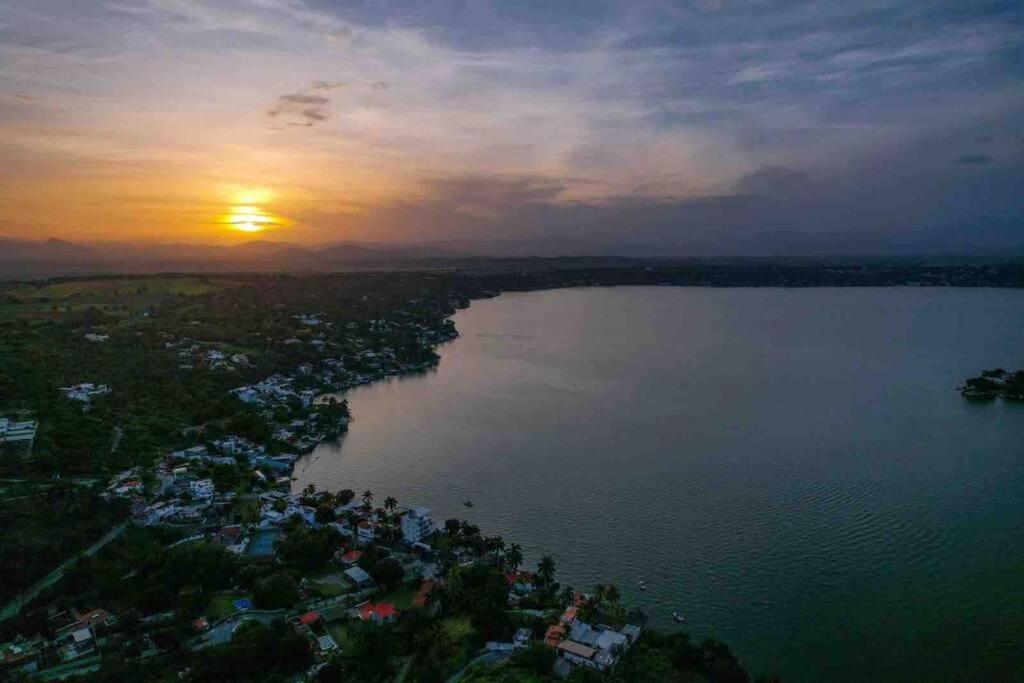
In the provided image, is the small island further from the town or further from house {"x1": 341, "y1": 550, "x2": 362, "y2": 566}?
house {"x1": 341, "y1": 550, "x2": 362, "y2": 566}

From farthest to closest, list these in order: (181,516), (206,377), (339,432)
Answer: (206,377), (339,432), (181,516)

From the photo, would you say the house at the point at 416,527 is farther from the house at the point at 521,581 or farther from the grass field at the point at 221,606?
the grass field at the point at 221,606

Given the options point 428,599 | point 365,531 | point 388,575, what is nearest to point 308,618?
point 388,575

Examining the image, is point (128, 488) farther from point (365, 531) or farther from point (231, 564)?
point (365, 531)

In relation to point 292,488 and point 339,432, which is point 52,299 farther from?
point 292,488

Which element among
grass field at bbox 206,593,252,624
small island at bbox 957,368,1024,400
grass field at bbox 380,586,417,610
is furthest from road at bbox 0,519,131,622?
small island at bbox 957,368,1024,400

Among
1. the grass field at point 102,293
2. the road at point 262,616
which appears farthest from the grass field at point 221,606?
the grass field at point 102,293

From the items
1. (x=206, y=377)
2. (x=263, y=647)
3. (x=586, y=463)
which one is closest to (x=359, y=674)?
(x=263, y=647)
